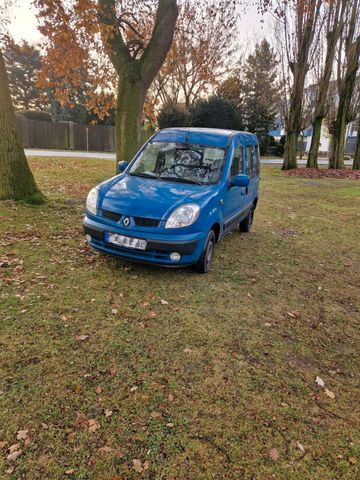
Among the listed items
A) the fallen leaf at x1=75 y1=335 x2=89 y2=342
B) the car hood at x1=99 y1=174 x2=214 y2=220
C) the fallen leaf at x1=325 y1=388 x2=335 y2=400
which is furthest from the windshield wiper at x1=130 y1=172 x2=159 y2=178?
the fallen leaf at x1=325 y1=388 x2=335 y2=400

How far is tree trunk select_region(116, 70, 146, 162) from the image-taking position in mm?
9377

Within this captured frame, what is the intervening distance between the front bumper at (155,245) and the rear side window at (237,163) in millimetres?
1662

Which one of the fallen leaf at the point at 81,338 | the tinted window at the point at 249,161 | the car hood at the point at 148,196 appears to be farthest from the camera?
the tinted window at the point at 249,161

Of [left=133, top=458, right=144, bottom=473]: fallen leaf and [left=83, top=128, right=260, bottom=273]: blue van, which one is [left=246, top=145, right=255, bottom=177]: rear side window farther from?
[left=133, top=458, right=144, bottom=473]: fallen leaf

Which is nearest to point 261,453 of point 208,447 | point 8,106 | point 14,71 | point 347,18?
→ point 208,447

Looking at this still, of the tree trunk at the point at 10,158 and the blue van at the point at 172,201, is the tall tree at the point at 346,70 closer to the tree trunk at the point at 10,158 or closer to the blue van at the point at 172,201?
the blue van at the point at 172,201

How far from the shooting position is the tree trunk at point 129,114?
938cm

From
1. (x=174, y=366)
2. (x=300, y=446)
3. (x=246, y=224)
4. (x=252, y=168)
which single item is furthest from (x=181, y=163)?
(x=300, y=446)

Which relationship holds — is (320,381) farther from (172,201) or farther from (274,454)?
(172,201)

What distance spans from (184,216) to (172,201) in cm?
27

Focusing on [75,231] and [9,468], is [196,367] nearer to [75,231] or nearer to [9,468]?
[9,468]

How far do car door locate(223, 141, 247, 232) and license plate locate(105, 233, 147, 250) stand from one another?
1.64 m

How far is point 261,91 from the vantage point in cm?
3672

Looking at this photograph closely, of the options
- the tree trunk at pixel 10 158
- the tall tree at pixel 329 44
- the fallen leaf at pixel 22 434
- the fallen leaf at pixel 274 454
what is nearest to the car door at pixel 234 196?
the fallen leaf at pixel 274 454
